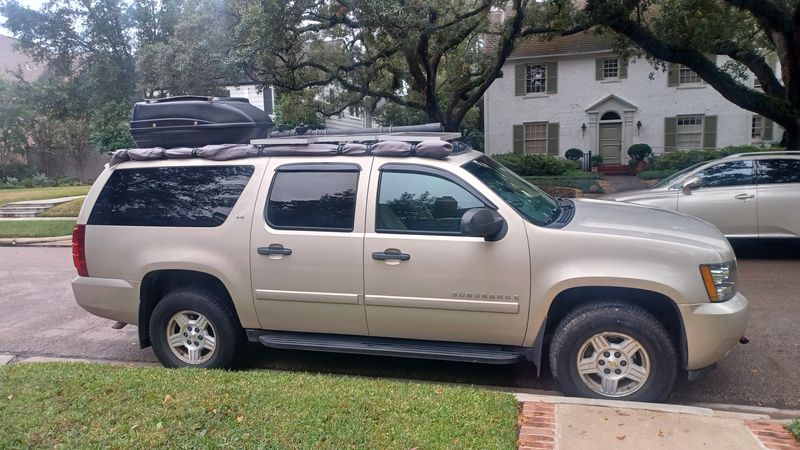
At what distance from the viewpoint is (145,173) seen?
5363mm

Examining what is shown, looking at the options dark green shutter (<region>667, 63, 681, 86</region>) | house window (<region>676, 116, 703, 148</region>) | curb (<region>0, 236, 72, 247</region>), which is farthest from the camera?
house window (<region>676, 116, 703, 148</region>)

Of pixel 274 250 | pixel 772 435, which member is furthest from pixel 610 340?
pixel 274 250

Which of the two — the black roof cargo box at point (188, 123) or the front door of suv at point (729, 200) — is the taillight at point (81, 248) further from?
the front door of suv at point (729, 200)

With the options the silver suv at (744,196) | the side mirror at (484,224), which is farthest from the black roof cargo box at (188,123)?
the silver suv at (744,196)

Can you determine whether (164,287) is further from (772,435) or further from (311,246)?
(772,435)

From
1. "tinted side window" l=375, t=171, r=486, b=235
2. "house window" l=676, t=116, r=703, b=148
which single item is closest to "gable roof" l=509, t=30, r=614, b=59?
"house window" l=676, t=116, r=703, b=148

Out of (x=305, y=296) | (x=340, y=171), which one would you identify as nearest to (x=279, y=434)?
(x=305, y=296)

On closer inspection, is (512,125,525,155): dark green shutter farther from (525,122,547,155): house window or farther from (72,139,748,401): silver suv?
(72,139,748,401): silver suv

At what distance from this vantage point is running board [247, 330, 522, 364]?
4.52 meters

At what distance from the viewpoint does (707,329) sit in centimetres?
413

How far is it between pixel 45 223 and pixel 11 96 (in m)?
18.2

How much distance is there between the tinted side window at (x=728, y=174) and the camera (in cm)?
915

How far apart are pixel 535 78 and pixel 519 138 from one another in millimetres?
2766

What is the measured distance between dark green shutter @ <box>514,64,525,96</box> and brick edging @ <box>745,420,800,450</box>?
83.8 ft
